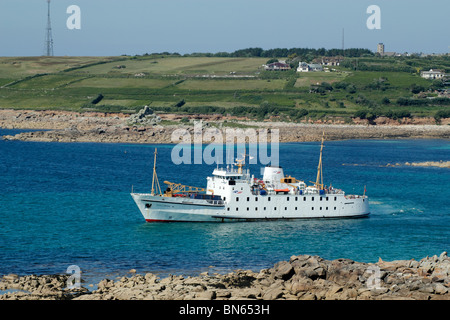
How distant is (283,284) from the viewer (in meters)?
31.8

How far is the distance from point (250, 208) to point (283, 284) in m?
20.5

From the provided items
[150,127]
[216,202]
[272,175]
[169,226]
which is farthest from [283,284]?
[150,127]

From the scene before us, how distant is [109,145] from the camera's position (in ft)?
373

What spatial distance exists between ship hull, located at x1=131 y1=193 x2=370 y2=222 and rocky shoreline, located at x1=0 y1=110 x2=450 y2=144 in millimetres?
68233

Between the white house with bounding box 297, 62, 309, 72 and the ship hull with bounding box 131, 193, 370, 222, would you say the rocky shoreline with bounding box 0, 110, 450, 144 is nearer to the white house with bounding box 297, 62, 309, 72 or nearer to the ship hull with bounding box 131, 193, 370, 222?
the white house with bounding box 297, 62, 309, 72

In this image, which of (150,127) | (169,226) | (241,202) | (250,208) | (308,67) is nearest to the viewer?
(169,226)

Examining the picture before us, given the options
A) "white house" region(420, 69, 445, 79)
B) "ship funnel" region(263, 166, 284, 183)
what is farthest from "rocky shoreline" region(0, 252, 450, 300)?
"white house" region(420, 69, 445, 79)

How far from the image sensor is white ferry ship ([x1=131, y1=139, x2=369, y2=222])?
5078 centimetres

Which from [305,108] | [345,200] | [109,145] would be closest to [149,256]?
[345,200]

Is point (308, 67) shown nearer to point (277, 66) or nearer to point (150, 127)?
point (277, 66)

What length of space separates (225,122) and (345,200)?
3331 inches

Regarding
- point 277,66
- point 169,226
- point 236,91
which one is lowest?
point 169,226

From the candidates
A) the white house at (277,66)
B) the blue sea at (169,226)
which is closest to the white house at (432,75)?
the white house at (277,66)
